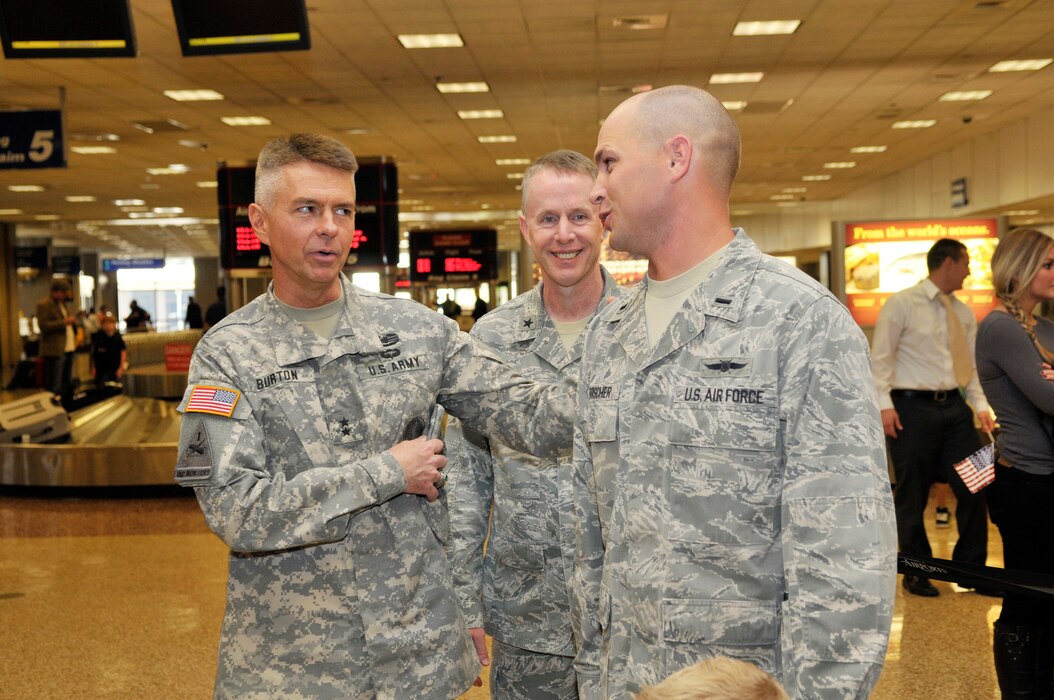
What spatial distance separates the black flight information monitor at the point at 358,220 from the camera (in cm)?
1115

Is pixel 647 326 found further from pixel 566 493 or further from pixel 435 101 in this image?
pixel 435 101

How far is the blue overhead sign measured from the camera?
→ 11.6 m

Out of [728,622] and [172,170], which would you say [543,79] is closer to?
[172,170]

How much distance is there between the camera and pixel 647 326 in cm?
184

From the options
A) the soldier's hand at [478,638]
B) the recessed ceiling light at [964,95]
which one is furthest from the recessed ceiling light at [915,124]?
the soldier's hand at [478,638]

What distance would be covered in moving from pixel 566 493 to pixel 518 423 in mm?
385

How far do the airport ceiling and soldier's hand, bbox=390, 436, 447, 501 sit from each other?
416 centimetres

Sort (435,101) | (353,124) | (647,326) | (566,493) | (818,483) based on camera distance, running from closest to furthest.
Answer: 1. (818,483)
2. (647,326)
3. (566,493)
4. (435,101)
5. (353,124)

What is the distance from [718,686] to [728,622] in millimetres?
309

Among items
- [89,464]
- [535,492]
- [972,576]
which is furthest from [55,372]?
[972,576]

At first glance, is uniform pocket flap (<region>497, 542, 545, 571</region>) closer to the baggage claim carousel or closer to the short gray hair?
the short gray hair

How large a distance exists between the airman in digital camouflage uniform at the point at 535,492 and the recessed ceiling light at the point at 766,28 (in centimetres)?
873

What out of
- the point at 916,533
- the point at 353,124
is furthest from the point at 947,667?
the point at 353,124

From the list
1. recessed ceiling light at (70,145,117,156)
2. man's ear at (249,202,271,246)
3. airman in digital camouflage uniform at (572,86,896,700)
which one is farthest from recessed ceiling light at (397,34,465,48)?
airman in digital camouflage uniform at (572,86,896,700)
